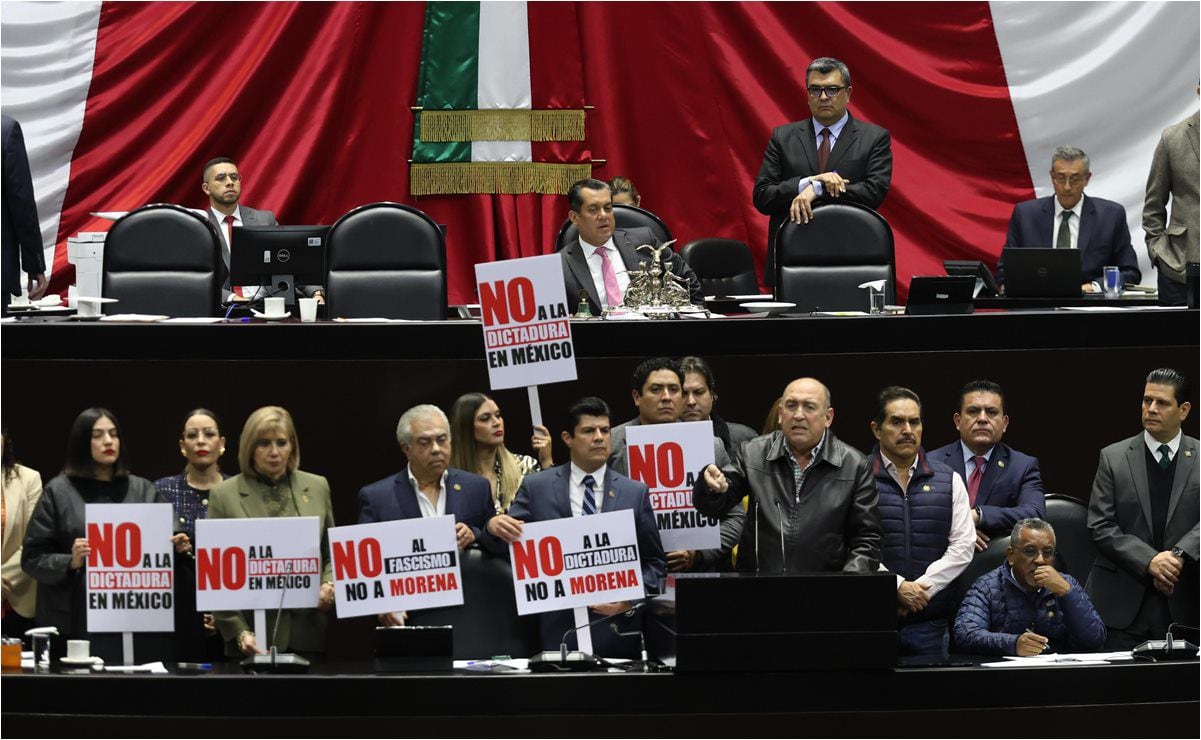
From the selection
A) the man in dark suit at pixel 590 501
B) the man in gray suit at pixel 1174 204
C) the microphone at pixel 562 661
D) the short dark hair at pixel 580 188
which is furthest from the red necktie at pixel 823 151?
the microphone at pixel 562 661

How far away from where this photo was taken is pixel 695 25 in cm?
1087

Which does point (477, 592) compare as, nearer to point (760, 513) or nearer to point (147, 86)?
point (760, 513)

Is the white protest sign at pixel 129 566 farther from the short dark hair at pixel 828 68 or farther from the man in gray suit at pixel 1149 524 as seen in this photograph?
the short dark hair at pixel 828 68

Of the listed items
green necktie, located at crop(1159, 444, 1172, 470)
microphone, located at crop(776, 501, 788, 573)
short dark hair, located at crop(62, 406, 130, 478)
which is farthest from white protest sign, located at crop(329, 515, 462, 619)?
green necktie, located at crop(1159, 444, 1172, 470)

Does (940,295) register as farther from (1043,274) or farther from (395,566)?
(395,566)

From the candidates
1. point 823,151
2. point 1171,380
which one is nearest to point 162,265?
point 823,151

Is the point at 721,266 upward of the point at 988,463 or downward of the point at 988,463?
upward

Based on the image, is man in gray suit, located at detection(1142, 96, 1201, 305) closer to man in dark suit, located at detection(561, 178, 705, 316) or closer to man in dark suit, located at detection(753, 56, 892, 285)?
man in dark suit, located at detection(753, 56, 892, 285)

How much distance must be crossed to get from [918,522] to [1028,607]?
1.55 feet

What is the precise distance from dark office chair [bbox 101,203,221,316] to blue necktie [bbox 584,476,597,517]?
240 cm

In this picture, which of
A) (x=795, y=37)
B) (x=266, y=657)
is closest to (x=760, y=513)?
(x=266, y=657)

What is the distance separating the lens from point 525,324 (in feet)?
21.5

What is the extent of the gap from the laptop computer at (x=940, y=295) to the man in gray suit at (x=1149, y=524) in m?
0.95

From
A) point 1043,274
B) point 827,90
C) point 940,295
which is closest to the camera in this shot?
point 940,295
